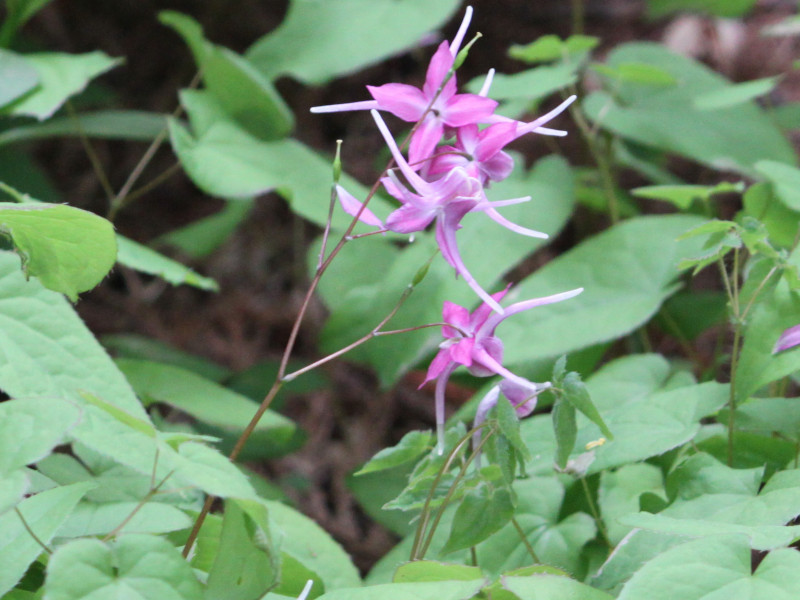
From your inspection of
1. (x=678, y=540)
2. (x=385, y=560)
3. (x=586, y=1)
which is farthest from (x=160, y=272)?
(x=586, y=1)

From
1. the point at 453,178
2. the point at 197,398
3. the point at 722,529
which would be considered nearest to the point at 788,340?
the point at 722,529

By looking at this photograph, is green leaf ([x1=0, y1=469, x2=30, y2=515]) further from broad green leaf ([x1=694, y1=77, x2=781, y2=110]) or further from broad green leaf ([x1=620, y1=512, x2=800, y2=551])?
broad green leaf ([x1=694, y1=77, x2=781, y2=110])

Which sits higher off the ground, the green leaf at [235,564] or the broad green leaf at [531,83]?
the broad green leaf at [531,83]

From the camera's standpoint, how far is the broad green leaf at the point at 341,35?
131cm

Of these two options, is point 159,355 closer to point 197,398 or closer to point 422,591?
point 197,398

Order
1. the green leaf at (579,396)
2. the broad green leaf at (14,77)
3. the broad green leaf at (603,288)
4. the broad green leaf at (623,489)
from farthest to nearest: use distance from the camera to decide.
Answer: the broad green leaf at (14,77) < the broad green leaf at (603,288) < the broad green leaf at (623,489) < the green leaf at (579,396)

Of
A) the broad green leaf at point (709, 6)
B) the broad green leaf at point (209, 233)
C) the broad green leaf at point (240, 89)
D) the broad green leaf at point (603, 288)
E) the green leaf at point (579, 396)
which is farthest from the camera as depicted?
the broad green leaf at point (709, 6)

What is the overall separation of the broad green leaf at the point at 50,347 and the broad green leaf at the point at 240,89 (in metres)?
0.67

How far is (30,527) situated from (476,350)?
32 centimetres

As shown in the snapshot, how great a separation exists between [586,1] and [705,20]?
310mm

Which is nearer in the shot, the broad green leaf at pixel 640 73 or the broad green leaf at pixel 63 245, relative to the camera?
the broad green leaf at pixel 63 245

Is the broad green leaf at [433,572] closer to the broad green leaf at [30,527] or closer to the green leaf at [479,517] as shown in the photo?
the green leaf at [479,517]

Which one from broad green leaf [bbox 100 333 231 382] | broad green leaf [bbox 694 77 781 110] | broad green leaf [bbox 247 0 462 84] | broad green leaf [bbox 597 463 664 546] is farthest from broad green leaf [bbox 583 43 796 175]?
broad green leaf [bbox 100 333 231 382]

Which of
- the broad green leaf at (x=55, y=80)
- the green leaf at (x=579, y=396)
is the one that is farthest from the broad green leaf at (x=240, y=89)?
the green leaf at (x=579, y=396)
